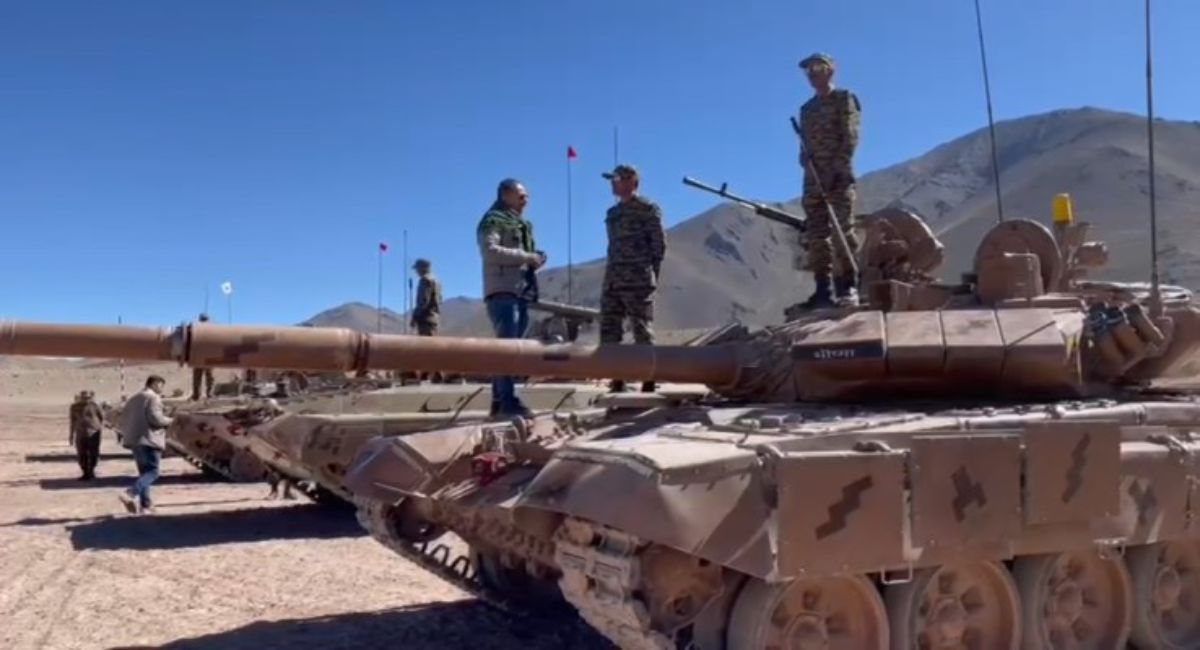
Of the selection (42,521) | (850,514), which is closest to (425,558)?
(850,514)

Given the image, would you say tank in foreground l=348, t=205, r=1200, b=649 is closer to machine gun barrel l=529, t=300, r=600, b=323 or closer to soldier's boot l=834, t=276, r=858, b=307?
soldier's boot l=834, t=276, r=858, b=307

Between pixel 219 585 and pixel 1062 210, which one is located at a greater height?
pixel 1062 210

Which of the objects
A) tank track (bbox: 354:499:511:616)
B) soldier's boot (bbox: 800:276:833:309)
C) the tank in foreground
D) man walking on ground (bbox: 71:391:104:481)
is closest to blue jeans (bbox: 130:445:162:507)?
man walking on ground (bbox: 71:391:104:481)

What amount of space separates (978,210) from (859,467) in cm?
8722

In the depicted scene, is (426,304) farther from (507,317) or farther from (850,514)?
(850,514)

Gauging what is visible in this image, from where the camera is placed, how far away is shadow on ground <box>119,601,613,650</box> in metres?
8.61

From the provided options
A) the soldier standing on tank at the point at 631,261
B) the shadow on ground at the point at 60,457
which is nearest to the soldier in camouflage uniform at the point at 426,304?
the soldier standing on tank at the point at 631,261

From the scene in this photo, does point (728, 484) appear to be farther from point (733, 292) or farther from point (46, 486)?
point (733, 292)

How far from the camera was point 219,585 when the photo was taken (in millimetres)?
10828

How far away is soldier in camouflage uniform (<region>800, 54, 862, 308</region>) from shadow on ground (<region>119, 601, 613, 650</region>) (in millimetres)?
3844

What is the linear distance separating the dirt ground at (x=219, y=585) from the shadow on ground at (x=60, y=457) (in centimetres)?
745

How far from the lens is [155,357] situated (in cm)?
Answer: 707

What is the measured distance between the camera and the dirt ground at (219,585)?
29.1 feet

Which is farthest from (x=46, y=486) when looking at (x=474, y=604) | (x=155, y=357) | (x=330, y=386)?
(x=155, y=357)
